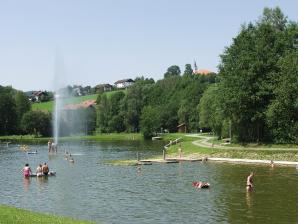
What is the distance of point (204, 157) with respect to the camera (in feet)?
277

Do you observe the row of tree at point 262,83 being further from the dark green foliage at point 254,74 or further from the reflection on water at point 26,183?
the reflection on water at point 26,183

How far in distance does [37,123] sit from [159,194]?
502 feet

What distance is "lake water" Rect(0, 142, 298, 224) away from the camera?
1560 inches

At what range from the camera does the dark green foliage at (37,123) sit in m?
196

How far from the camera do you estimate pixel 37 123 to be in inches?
7746

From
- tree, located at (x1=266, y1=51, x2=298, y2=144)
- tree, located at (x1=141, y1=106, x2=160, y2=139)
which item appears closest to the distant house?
tree, located at (x1=141, y1=106, x2=160, y2=139)

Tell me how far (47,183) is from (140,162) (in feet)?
70.9

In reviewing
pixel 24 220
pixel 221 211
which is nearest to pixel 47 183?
pixel 221 211

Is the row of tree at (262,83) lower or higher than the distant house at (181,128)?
higher

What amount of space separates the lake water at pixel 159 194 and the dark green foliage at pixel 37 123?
122 meters

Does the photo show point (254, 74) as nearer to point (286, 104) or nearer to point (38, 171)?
point (286, 104)

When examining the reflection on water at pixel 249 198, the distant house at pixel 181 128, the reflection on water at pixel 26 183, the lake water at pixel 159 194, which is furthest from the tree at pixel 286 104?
the distant house at pixel 181 128

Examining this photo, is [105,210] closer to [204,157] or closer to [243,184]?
[243,184]

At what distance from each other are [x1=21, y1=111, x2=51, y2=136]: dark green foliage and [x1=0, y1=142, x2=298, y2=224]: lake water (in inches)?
4793
